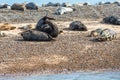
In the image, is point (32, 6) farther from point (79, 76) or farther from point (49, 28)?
point (79, 76)

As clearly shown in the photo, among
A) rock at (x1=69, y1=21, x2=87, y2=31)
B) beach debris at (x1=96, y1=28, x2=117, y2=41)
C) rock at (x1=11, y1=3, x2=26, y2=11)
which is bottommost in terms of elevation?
rock at (x1=11, y1=3, x2=26, y2=11)

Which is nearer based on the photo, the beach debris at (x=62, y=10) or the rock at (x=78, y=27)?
the rock at (x=78, y=27)

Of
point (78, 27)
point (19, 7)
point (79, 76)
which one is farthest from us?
point (19, 7)

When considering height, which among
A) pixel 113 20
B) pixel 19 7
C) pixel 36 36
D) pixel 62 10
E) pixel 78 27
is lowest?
pixel 62 10

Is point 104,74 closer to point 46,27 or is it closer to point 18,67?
point 18,67

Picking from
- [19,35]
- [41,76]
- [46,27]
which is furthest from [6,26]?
[41,76]

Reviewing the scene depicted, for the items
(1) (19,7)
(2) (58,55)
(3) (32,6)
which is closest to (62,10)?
(3) (32,6)

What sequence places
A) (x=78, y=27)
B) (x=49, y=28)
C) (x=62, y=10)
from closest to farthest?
(x=49, y=28), (x=78, y=27), (x=62, y=10)

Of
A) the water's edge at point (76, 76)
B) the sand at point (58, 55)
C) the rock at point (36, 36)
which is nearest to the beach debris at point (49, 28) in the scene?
the sand at point (58, 55)

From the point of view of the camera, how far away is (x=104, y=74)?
15.0 metres

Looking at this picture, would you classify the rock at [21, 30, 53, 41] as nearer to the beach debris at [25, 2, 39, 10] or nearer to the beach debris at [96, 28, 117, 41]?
the beach debris at [96, 28, 117, 41]

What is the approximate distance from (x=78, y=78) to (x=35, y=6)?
20566 millimetres

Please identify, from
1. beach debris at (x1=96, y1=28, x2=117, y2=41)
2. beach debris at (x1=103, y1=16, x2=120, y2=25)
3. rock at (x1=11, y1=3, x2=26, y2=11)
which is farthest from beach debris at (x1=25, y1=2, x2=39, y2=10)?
beach debris at (x1=96, y1=28, x2=117, y2=41)

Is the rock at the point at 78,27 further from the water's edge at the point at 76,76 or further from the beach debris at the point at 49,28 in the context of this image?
the water's edge at the point at 76,76
